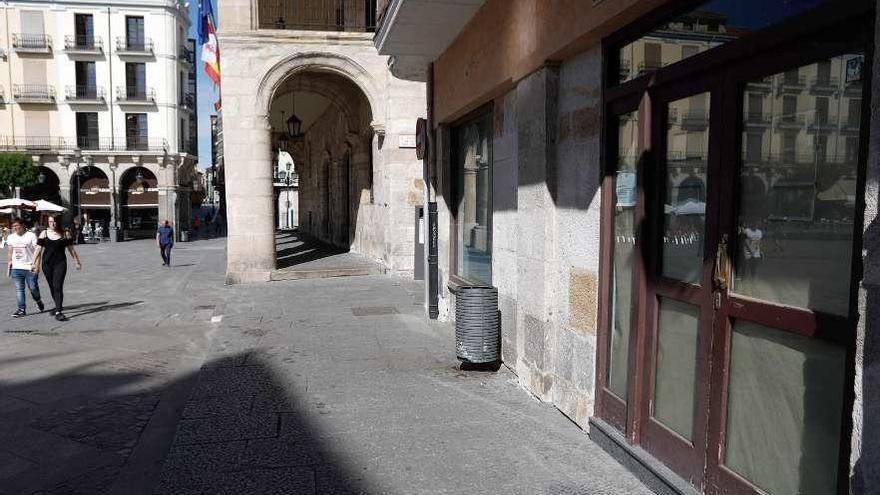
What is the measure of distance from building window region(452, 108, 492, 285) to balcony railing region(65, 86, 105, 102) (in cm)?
3900

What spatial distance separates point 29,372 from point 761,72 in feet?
23.4

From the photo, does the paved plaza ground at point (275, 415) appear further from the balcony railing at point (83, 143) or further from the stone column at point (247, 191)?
the balcony railing at point (83, 143)

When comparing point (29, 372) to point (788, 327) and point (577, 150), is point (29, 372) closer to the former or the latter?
point (577, 150)

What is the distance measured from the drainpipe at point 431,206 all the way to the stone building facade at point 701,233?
2810 mm

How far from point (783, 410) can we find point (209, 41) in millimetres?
16145

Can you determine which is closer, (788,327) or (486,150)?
(788,327)

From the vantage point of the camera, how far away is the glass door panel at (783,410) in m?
2.48

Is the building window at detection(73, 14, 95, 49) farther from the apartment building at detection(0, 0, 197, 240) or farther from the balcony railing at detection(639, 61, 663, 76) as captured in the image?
the balcony railing at detection(639, 61, 663, 76)

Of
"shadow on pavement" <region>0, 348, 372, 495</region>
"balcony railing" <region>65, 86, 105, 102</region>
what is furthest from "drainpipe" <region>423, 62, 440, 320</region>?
"balcony railing" <region>65, 86, 105, 102</region>

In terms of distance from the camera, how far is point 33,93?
126ft

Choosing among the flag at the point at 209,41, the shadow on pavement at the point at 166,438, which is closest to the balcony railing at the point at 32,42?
the flag at the point at 209,41

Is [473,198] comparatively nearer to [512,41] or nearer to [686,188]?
[512,41]

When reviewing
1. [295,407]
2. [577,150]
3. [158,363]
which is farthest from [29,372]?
[577,150]

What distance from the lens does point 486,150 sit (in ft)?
23.0
